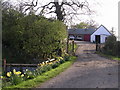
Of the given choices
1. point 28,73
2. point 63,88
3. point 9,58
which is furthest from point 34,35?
point 63,88

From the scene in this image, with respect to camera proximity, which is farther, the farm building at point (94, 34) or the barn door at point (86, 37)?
the barn door at point (86, 37)

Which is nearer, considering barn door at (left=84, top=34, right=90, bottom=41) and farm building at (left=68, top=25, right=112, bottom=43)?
farm building at (left=68, top=25, right=112, bottom=43)

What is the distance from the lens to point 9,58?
22.1 m

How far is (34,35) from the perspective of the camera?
64.5 ft

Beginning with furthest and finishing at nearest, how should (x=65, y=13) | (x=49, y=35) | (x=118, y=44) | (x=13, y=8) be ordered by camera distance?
(x=118, y=44), (x=65, y=13), (x=13, y=8), (x=49, y=35)

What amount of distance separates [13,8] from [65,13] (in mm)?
6366

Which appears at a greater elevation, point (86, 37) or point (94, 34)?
point (94, 34)

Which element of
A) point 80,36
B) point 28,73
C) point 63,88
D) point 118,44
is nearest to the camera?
point 63,88

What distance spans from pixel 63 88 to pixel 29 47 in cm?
1262

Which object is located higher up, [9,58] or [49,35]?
[49,35]

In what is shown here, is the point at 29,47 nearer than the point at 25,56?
Yes

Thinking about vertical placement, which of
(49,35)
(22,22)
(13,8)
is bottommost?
(49,35)

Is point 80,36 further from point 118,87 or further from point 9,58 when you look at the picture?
point 118,87

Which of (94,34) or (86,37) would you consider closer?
(94,34)
